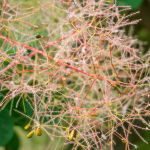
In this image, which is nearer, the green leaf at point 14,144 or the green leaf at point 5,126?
the green leaf at point 5,126

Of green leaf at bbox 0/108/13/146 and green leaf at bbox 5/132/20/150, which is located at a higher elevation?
green leaf at bbox 0/108/13/146

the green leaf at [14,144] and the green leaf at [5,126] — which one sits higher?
the green leaf at [5,126]

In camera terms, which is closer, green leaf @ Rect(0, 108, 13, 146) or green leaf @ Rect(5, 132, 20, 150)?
green leaf @ Rect(0, 108, 13, 146)

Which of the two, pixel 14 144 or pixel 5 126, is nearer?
pixel 5 126

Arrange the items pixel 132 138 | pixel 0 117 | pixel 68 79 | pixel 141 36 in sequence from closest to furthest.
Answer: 1. pixel 0 117
2. pixel 68 79
3. pixel 132 138
4. pixel 141 36

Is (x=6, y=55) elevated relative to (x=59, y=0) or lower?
lower

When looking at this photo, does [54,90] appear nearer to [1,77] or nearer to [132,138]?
[1,77]

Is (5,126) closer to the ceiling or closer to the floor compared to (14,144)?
closer to the ceiling

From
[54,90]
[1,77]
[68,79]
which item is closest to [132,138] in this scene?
[68,79]
